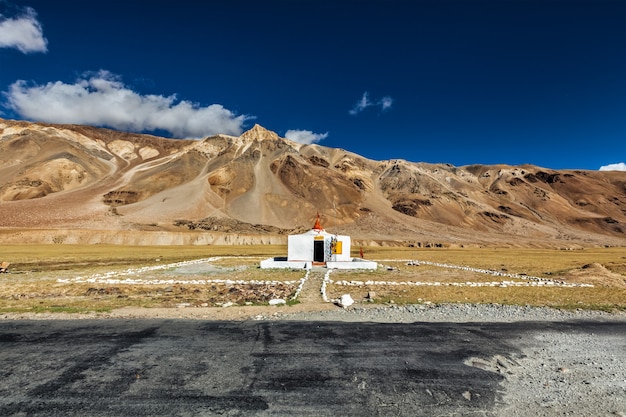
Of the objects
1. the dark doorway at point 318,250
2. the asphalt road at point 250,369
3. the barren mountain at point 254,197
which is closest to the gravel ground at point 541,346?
the asphalt road at point 250,369

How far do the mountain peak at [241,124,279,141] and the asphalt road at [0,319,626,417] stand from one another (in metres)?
163

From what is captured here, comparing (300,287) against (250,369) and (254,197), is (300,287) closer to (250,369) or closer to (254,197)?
(250,369)

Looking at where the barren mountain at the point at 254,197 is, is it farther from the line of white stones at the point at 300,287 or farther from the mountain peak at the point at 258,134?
the line of white stones at the point at 300,287

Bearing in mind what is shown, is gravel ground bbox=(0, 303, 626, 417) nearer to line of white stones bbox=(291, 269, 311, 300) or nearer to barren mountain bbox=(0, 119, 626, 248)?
line of white stones bbox=(291, 269, 311, 300)

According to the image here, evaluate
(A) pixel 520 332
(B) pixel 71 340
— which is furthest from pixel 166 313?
(A) pixel 520 332

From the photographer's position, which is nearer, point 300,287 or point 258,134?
point 300,287

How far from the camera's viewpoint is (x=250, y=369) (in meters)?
7.64

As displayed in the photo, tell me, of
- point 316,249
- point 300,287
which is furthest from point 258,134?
point 300,287

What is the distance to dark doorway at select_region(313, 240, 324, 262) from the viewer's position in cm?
3412

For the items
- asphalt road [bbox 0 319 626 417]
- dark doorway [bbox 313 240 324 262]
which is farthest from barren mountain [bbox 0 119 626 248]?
asphalt road [bbox 0 319 626 417]

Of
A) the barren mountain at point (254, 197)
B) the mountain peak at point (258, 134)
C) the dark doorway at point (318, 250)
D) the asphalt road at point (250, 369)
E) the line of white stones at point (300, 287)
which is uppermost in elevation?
the mountain peak at point (258, 134)

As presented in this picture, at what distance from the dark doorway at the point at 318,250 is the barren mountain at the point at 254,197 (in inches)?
2194

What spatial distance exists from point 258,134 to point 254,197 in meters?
49.7

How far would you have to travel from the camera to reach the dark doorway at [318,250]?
34.1m
